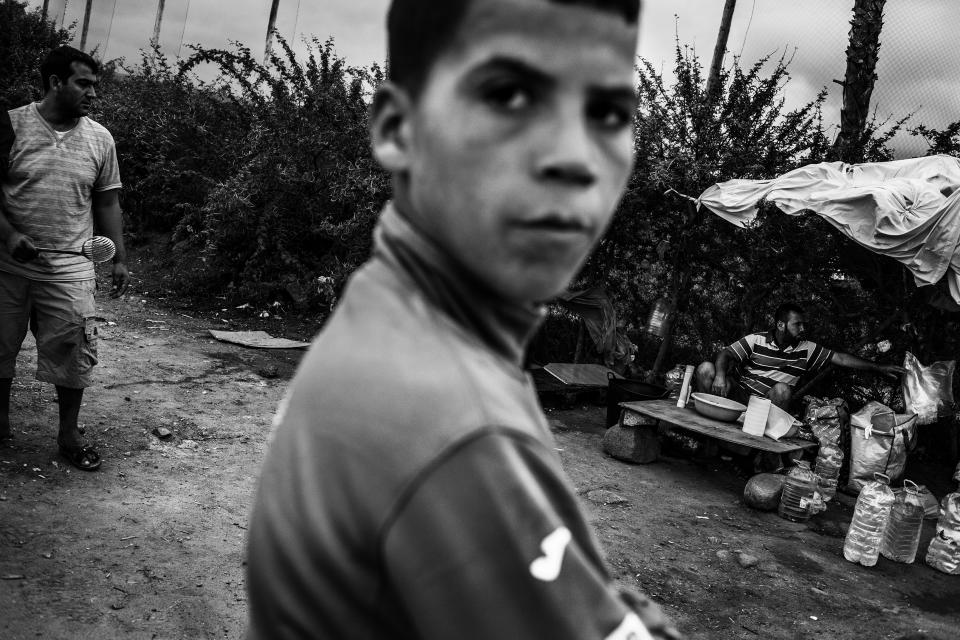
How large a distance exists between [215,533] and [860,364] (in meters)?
5.93

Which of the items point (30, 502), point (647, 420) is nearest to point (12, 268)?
point (30, 502)

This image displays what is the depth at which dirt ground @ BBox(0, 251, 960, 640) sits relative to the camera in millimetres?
3424

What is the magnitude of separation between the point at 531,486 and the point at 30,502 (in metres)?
4.26

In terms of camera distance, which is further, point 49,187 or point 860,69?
point 860,69

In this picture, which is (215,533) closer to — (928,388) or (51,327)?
(51,327)

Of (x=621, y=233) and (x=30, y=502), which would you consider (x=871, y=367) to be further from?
(x=30, y=502)

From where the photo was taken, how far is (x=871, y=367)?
280 inches

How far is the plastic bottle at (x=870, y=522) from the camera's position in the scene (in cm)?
517

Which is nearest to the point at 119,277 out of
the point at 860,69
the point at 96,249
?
the point at 96,249

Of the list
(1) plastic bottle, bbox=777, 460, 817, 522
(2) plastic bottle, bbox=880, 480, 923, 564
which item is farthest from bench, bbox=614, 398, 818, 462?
(2) plastic bottle, bbox=880, 480, 923, 564

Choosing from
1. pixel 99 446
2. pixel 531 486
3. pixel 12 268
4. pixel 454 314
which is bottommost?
pixel 99 446

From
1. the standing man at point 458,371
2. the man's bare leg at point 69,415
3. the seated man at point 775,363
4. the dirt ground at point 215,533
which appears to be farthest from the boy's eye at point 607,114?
the seated man at point 775,363

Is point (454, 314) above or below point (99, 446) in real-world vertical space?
above

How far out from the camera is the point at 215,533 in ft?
13.6
